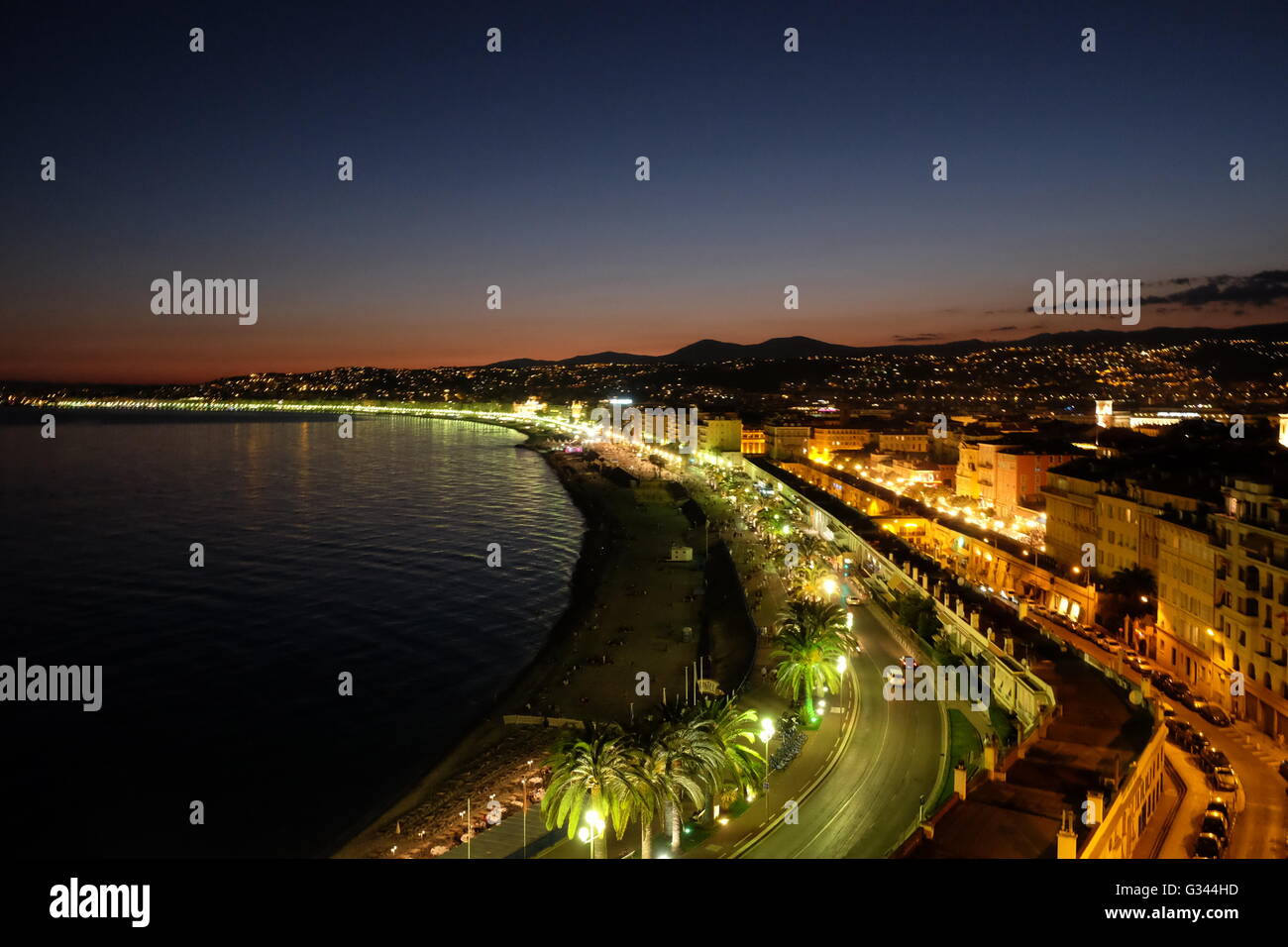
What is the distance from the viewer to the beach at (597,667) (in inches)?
675

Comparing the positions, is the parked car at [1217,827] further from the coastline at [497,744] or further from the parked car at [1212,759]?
the coastline at [497,744]

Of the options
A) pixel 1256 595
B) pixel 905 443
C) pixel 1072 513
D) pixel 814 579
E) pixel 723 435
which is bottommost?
A: pixel 814 579

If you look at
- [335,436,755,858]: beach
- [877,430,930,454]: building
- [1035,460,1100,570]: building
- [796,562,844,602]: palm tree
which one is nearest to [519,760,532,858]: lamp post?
[335,436,755,858]: beach

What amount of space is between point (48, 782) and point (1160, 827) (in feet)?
77.3

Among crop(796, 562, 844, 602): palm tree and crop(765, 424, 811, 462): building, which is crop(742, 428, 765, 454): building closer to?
crop(765, 424, 811, 462): building

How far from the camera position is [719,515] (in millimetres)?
53625

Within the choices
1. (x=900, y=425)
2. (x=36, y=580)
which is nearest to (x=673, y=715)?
(x=36, y=580)

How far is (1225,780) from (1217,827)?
193cm

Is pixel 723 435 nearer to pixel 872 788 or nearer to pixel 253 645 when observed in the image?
pixel 253 645

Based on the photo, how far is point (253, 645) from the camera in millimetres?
29047

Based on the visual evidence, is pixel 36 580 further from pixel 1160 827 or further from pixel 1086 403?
pixel 1086 403

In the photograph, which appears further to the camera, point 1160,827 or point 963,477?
point 963,477

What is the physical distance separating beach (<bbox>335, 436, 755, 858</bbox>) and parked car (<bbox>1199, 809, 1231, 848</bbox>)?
435 inches

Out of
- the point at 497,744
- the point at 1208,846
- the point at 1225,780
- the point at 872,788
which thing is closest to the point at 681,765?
the point at 872,788
